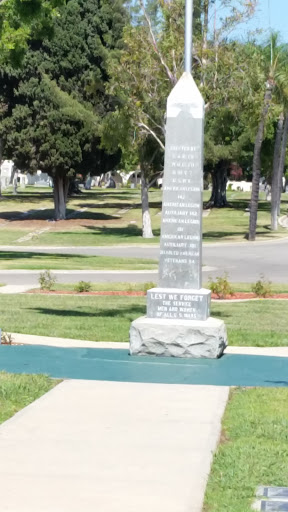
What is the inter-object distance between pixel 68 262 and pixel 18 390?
2688 cm

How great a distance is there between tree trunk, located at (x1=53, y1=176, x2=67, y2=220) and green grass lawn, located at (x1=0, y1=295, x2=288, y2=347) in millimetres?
40407

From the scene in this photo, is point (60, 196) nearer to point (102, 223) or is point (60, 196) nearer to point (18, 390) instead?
point (102, 223)

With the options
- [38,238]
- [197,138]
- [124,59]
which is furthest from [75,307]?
[38,238]

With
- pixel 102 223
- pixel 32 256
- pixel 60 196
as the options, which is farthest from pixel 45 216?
pixel 32 256

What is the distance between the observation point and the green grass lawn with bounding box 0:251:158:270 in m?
35.4

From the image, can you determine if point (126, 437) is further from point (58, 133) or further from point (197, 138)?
point (58, 133)

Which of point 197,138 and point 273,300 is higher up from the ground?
point 197,138

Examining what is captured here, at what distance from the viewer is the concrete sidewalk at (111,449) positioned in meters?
7.01

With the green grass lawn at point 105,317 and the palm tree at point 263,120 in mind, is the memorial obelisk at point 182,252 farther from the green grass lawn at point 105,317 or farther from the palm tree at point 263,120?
the palm tree at point 263,120

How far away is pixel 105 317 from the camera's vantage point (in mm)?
19266

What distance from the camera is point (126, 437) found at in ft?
29.5

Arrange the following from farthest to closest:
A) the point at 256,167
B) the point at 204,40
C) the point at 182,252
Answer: the point at 256,167 < the point at 204,40 < the point at 182,252

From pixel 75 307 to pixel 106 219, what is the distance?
47.1 metres

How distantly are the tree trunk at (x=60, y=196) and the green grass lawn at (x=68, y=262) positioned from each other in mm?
21278
